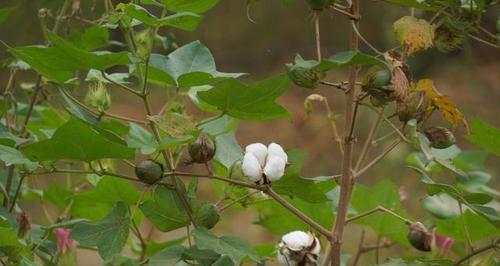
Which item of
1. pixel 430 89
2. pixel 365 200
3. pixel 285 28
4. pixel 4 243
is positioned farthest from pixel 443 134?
pixel 285 28

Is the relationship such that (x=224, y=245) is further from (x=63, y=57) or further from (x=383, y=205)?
(x=383, y=205)

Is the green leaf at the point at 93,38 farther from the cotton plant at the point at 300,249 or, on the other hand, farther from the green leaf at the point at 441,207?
the green leaf at the point at 441,207

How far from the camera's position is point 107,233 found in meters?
1.01

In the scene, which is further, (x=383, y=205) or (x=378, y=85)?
(x=383, y=205)

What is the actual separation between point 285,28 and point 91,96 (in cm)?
645

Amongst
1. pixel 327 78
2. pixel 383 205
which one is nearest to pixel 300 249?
pixel 383 205

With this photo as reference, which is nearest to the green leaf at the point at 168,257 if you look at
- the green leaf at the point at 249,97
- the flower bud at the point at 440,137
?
the green leaf at the point at 249,97

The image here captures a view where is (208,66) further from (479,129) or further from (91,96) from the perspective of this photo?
(479,129)

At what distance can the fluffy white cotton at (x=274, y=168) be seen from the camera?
39.1 inches

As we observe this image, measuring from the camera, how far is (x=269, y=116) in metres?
1.04

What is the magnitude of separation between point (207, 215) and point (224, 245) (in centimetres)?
3

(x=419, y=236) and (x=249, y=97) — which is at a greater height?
(x=249, y=97)

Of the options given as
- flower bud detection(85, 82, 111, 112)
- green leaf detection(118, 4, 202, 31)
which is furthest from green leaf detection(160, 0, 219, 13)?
flower bud detection(85, 82, 111, 112)

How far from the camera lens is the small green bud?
3.30ft
